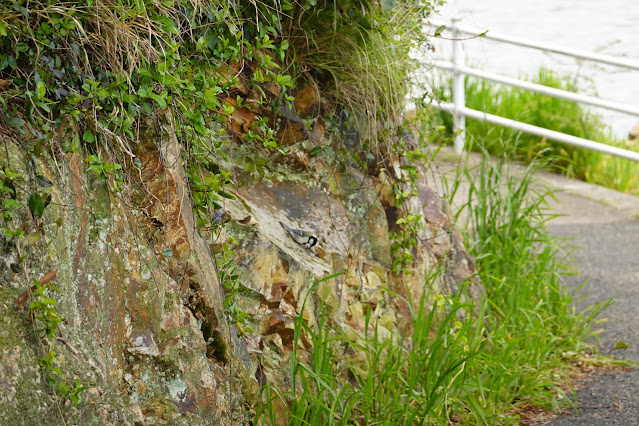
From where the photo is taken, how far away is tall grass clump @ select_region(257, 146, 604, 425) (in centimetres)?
264

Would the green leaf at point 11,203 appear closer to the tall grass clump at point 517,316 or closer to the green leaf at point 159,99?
the green leaf at point 159,99

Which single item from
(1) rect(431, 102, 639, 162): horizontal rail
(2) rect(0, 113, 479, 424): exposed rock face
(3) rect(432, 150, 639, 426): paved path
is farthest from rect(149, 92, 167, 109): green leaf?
(1) rect(431, 102, 639, 162): horizontal rail

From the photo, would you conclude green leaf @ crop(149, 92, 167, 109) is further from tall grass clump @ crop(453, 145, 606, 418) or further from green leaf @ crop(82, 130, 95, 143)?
tall grass clump @ crop(453, 145, 606, 418)

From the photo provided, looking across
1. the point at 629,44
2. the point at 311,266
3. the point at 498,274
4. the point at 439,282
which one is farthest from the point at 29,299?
the point at 629,44

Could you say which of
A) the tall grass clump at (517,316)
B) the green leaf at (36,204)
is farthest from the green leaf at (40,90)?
the tall grass clump at (517,316)

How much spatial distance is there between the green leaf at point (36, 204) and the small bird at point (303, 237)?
1.07 m

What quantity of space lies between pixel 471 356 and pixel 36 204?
5.26 ft

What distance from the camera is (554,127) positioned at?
7.03 meters

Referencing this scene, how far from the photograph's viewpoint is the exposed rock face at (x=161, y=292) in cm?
191

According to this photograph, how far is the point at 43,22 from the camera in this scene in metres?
1.92

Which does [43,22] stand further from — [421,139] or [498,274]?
[498,274]

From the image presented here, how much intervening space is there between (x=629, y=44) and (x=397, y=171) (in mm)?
15107

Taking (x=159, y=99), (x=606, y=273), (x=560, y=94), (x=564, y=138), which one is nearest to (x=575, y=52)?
(x=560, y=94)

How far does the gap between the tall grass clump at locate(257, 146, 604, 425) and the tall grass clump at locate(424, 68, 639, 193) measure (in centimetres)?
246
